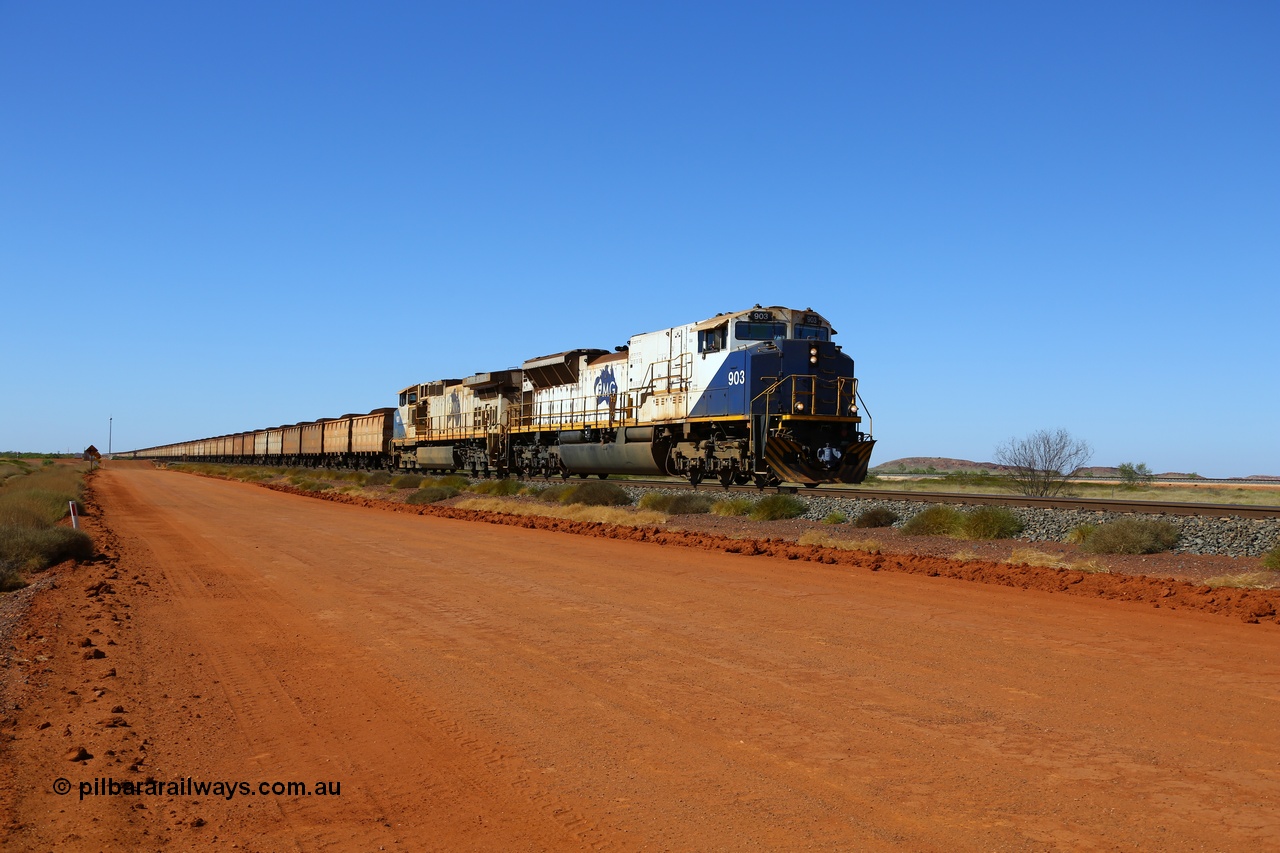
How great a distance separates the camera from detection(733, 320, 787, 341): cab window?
22.6 m

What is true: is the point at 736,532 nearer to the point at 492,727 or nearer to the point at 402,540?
the point at 402,540

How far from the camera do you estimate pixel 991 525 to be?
15.7 m

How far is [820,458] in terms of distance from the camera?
73.4 feet

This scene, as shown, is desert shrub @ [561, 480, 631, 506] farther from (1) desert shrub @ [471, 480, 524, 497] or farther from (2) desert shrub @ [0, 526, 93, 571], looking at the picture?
(2) desert shrub @ [0, 526, 93, 571]

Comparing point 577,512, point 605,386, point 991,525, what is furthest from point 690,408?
point 991,525

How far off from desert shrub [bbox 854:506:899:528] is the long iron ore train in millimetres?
4442

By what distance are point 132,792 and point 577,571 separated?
8.12 metres

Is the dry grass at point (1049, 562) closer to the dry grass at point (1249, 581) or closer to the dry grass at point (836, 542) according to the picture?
the dry grass at point (1249, 581)

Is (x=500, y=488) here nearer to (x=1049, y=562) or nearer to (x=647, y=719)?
(x=1049, y=562)

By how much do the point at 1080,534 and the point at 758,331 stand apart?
32.4 ft

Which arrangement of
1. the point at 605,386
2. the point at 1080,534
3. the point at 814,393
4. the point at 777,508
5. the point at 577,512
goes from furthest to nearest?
the point at 605,386
the point at 577,512
the point at 814,393
the point at 777,508
the point at 1080,534

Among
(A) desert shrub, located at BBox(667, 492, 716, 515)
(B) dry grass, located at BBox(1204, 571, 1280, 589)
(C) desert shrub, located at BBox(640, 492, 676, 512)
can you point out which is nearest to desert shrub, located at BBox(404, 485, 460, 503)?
(C) desert shrub, located at BBox(640, 492, 676, 512)

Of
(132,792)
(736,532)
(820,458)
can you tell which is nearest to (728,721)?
(132,792)

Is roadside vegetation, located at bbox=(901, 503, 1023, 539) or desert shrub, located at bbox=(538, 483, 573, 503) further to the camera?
desert shrub, located at bbox=(538, 483, 573, 503)
